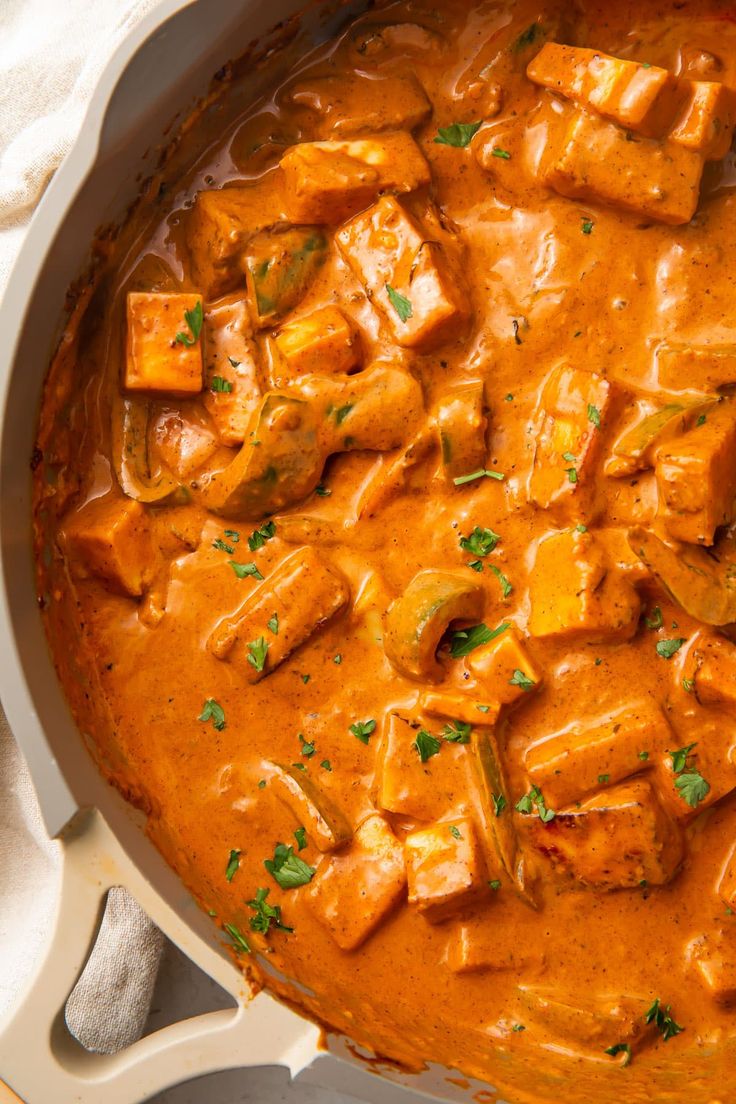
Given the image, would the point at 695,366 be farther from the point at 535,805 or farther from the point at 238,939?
the point at 238,939

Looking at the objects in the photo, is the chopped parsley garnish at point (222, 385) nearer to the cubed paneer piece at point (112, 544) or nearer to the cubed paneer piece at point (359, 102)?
the cubed paneer piece at point (112, 544)

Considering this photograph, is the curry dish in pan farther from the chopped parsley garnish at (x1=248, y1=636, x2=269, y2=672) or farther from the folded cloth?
the folded cloth

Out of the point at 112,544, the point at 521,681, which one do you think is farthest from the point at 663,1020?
the point at 112,544

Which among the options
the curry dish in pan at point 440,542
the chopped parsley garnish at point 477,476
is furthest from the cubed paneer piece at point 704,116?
the chopped parsley garnish at point 477,476

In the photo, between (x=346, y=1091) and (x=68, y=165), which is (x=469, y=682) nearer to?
(x=346, y=1091)

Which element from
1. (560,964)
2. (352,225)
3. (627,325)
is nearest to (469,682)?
(560,964)
